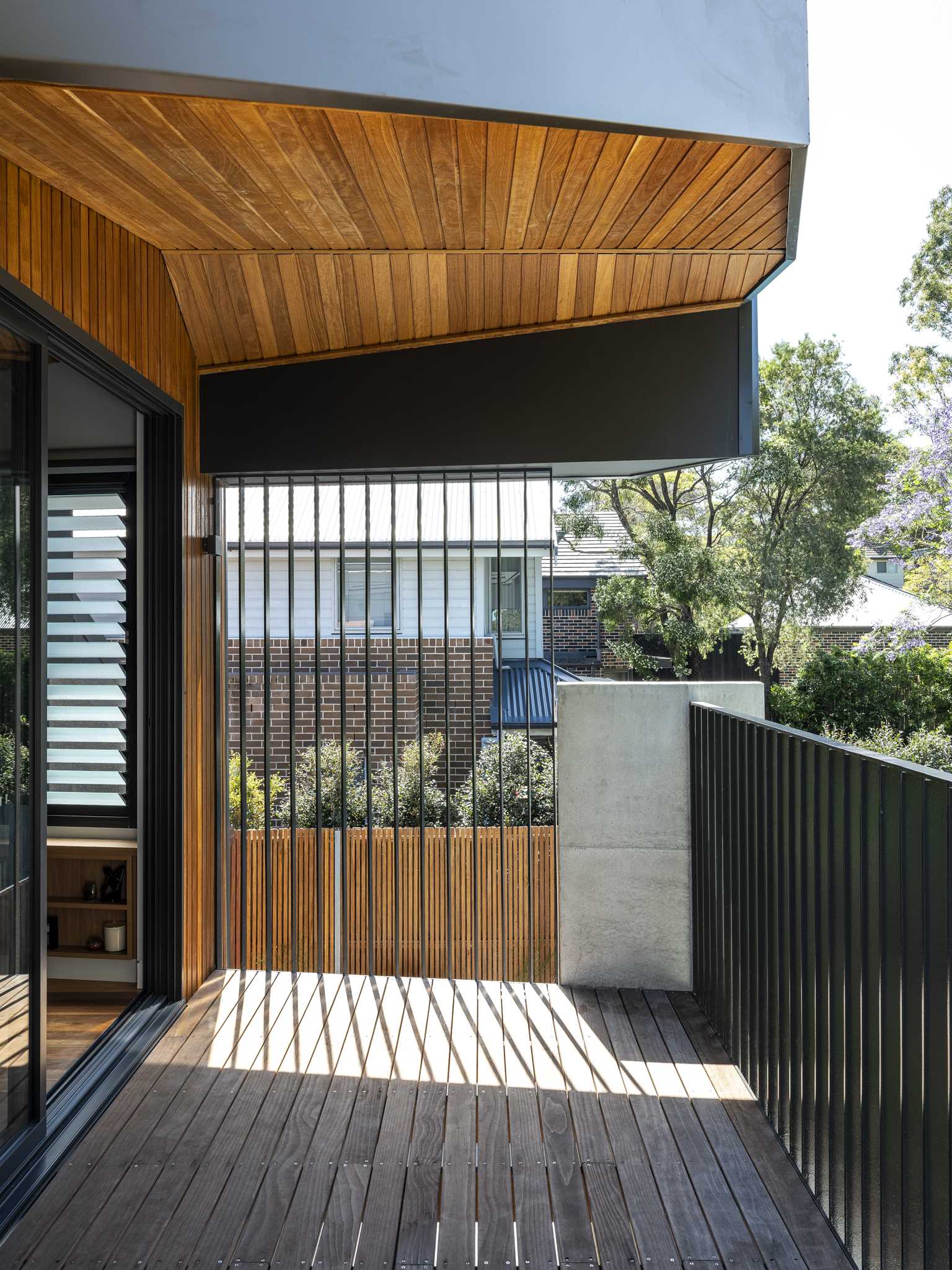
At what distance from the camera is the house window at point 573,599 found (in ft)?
54.3

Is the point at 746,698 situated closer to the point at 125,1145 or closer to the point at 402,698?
the point at 402,698

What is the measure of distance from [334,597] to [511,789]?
5.05 ft

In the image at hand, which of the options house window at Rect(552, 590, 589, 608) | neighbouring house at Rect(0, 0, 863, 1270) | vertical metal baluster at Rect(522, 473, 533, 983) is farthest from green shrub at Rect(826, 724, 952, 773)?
vertical metal baluster at Rect(522, 473, 533, 983)

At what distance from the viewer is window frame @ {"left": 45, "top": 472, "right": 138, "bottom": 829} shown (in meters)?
3.75

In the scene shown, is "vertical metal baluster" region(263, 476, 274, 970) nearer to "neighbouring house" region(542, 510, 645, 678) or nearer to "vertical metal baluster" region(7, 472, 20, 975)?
"vertical metal baluster" region(7, 472, 20, 975)

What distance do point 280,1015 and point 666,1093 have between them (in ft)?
5.02

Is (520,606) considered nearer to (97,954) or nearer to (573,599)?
(97,954)

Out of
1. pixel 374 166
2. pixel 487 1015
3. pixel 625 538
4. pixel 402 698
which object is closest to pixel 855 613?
pixel 625 538

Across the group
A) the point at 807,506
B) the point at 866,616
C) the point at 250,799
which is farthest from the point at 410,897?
the point at 866,616

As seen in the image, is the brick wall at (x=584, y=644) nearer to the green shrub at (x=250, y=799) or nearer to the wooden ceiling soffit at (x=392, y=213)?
the green shrub at (x=250, y=799)

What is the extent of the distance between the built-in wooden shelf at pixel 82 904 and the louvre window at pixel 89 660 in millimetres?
367

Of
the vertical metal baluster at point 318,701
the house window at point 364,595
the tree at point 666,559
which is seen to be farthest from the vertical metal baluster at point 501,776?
the tree at point 666,559

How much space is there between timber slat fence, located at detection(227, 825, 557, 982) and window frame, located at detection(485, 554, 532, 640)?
1.01 m

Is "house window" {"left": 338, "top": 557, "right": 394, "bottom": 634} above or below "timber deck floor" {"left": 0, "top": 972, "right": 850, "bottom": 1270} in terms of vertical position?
Answer: above
